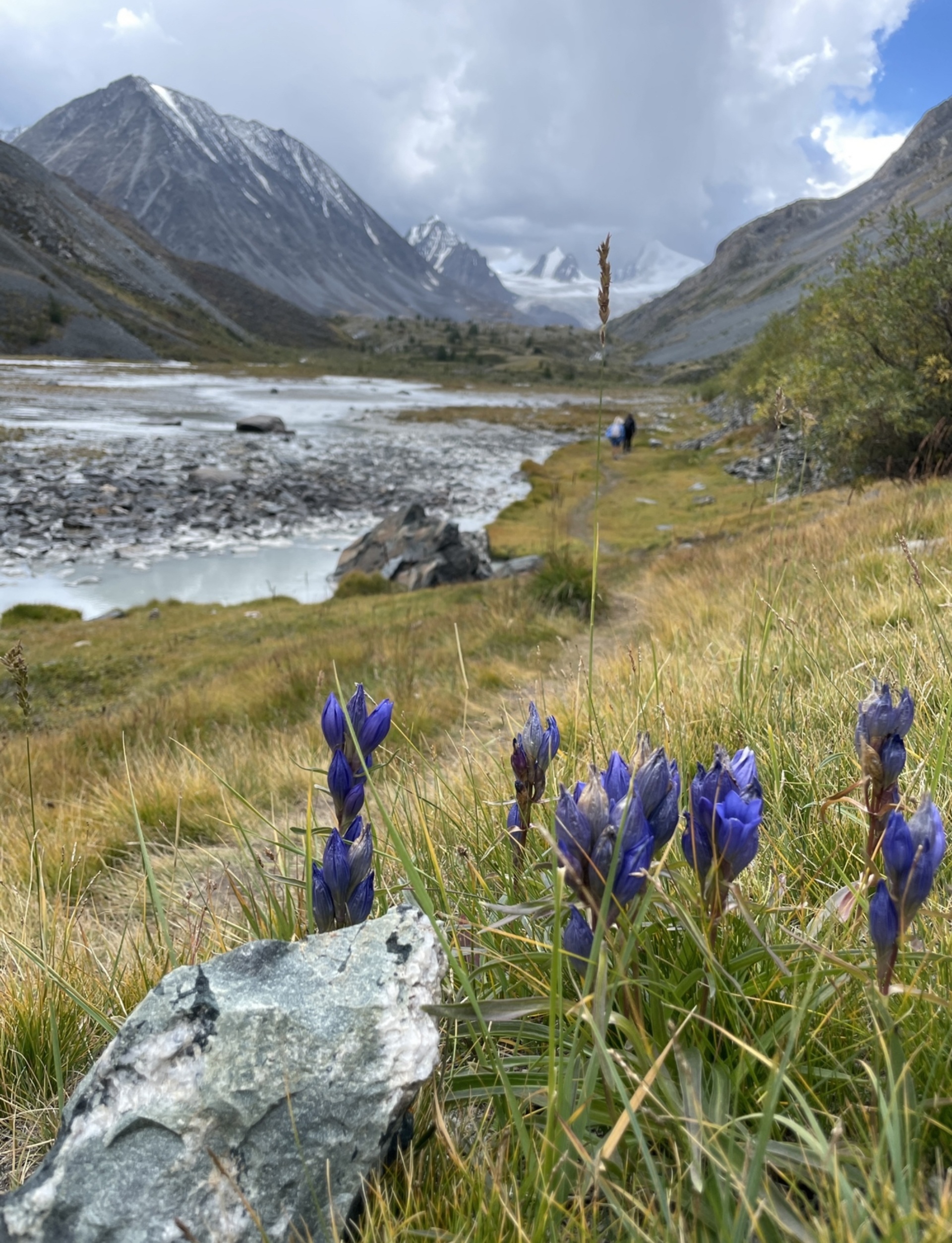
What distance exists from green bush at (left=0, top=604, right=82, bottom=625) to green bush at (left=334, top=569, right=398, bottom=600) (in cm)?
597

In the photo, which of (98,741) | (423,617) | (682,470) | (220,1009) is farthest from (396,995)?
(682,470)

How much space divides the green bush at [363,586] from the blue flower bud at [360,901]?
16853 millimetres

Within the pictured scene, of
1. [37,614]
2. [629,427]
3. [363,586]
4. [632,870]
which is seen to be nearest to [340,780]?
[632,870]

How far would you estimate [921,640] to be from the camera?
11.3 feet

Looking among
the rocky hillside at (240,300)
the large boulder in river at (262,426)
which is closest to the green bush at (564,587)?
the large boulder in river at (262,426)

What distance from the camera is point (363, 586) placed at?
18969 millimetres

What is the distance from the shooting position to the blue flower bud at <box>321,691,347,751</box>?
5.67ft

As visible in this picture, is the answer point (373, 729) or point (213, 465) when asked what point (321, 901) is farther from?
point (213, 465)

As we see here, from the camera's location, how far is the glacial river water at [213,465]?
64.6 ft

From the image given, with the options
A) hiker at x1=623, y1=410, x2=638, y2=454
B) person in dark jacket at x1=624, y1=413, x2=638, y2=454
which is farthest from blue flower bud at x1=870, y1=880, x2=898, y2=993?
person in dark jacket at x1=624, y1=413, x2=638, y2=454

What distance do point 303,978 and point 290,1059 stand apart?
0.14 metres

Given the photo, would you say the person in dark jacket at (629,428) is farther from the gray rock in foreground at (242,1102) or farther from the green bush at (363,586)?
the gray rock in foreground at (242,1102)

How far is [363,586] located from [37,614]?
7375 mm

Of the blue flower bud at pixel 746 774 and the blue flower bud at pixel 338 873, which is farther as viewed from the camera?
the blue flower bud at pixel 338 873
